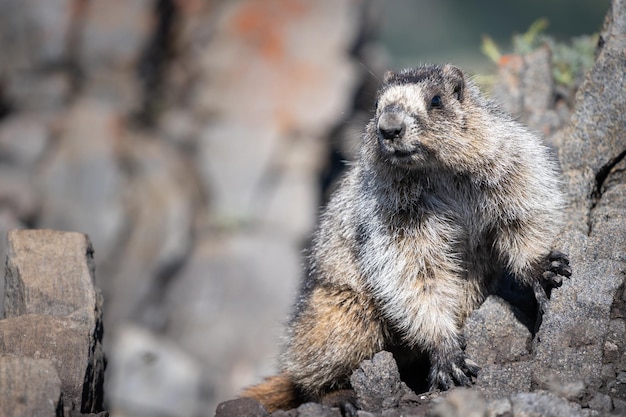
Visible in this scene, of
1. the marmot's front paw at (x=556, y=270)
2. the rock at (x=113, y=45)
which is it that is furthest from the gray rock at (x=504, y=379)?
the rock at (x=113, y=45)

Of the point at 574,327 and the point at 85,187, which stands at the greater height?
the point at 85,187

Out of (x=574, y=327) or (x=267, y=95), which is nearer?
(x=574, y=327)

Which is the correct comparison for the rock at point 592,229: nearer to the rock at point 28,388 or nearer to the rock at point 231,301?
the rock at point 28,388

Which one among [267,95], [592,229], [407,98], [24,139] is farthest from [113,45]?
[592,229]

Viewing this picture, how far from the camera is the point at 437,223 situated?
617 cm

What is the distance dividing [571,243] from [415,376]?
5.80ft

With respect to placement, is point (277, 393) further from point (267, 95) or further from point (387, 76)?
point (267, 95)

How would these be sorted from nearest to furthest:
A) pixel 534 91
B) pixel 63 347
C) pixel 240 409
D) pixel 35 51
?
1. pixel 63 347
2. pixel 240 409
3. pixel 534 91
4. pixel 35 51

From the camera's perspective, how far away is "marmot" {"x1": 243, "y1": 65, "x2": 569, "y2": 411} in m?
5.93

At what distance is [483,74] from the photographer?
10055 millimetres

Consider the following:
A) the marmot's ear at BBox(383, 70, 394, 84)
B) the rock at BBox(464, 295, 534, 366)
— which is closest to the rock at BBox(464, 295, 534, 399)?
the rock at BBox(464, 295, 534, 366)

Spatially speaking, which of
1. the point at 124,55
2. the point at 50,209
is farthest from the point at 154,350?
the point at 124,55

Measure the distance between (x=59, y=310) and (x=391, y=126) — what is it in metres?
2.98

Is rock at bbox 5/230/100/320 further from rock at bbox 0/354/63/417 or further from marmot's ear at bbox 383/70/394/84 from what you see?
marmot's ear at bbox 383/70/394/84
